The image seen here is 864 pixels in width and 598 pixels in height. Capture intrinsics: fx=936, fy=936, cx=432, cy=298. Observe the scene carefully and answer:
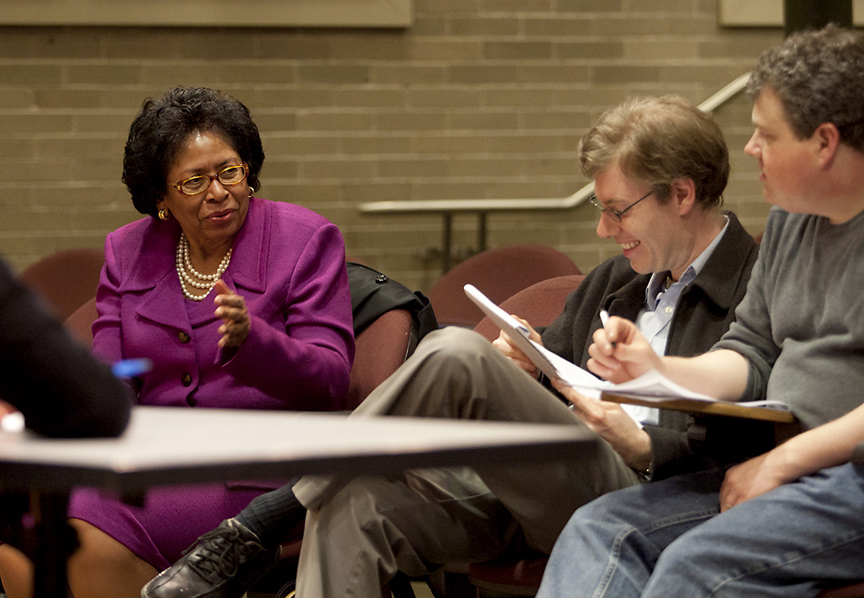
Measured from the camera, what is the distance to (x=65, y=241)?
4.55 metres

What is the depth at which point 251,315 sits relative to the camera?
192 centimetres

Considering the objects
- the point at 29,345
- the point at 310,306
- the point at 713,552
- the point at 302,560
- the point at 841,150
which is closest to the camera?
the point at 29,345

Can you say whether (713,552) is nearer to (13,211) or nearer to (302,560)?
(302,560)

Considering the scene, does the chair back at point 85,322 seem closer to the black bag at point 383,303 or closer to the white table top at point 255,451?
the black bag at point 383,303

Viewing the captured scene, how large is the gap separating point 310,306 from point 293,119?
2.73 metres

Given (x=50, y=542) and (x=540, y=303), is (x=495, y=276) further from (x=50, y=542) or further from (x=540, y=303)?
(x=50, y=542)

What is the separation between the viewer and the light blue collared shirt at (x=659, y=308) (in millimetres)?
1786

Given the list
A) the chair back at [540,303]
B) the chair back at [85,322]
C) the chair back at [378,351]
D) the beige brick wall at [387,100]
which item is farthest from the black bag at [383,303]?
the beige brick wall at [387,100]

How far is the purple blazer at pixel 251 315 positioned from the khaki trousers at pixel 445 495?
391 millimetres

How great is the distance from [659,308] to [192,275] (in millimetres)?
1051

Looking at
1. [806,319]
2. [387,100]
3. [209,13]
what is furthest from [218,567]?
[209,13]

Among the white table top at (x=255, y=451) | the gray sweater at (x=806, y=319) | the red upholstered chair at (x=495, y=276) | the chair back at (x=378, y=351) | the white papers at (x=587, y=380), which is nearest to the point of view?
the white table top at (x=255, y=451)

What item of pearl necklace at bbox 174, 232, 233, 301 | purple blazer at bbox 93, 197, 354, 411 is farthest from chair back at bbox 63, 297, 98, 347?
pearl necklace at bbox 174, 232, 233, 301

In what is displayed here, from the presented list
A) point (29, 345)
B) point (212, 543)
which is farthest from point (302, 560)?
point (29, 345)
